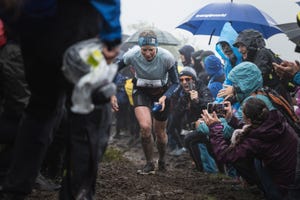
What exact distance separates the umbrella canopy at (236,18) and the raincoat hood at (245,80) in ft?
10.00

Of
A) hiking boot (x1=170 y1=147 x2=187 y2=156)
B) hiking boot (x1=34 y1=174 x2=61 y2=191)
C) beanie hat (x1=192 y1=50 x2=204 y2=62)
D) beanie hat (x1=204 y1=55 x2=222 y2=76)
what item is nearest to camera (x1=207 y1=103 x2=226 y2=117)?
hiking boot (x1=34 y1=174 x2=61 y2=191)

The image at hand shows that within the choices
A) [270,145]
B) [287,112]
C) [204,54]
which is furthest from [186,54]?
[270,145]

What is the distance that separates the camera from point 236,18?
26.9 feet

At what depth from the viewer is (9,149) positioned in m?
3.77

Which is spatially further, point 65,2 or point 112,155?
point 112,155

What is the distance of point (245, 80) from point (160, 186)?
162 cm

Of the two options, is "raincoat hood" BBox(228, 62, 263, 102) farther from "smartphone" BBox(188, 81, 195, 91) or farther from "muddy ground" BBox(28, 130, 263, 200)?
"smartphone" BBox(188, 81, 195, 91)

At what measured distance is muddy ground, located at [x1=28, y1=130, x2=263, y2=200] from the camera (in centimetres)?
443

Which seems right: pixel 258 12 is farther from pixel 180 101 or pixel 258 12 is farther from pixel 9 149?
pixel 9 149

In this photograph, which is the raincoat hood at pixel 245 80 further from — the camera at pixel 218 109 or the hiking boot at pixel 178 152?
the hiking boot at pixel 178 152

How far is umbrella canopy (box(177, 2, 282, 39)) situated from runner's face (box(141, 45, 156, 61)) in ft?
6.71

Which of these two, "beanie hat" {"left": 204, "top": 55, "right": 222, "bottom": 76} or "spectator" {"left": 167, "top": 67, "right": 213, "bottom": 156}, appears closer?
"spectator" {"left": 167, "top": 67, "right": 213, "bottom": 156}

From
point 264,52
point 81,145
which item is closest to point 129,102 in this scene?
point 264,52

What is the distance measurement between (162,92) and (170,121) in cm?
239
